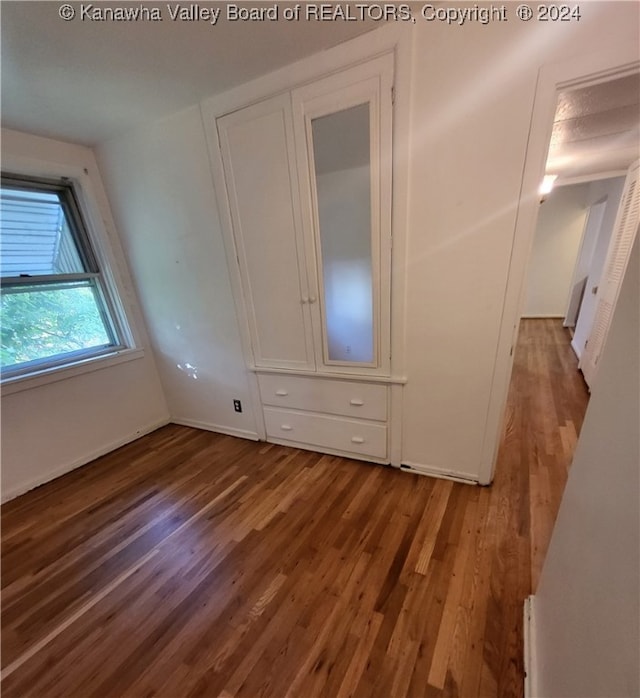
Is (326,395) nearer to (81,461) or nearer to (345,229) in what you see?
(345,229)

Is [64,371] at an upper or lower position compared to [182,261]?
lower

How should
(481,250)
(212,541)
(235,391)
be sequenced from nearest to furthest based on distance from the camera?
(481,250), (212,541), (235,391)

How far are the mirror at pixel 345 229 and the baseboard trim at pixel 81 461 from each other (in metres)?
1.97

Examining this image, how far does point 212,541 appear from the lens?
5.08 ft

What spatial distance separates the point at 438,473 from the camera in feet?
6.14

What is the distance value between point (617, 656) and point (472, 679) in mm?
740

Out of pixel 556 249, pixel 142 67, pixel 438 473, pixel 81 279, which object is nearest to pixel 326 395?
pixel 438 473

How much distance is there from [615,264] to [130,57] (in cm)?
398

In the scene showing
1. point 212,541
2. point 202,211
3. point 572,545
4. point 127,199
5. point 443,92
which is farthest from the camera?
point 127,199

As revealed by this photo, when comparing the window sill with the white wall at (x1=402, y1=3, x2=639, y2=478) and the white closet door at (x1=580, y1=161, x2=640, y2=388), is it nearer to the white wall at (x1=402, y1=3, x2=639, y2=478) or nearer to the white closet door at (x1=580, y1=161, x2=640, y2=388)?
the white wall at (x1=402, y1=3, x2=639, y2=478)

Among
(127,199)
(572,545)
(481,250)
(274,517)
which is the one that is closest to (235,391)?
(274,517)

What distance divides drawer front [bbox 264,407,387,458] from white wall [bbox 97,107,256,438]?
0.88ft

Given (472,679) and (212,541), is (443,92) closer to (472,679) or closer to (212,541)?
(472,679)

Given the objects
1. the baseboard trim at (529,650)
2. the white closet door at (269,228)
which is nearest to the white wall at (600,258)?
the baseboard trim at (529,650)
